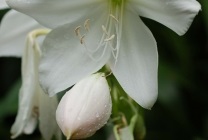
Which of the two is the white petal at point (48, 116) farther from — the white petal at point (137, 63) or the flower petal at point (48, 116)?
the white petal at point (137, 63)

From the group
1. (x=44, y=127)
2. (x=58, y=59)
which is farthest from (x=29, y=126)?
(x=58, y=59)

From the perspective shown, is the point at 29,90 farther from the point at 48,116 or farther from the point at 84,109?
the point at 84,109

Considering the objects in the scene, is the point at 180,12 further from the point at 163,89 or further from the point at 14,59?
the point at 14,59

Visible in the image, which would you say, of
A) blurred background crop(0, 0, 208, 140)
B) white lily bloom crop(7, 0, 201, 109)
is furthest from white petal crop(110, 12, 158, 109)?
blurred background crop(0, 0, 208, 140)

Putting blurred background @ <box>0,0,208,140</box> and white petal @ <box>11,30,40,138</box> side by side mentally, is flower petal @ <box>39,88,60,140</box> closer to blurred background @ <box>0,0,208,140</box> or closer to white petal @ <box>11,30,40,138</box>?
white petal @ <box>11,30,40,138</box>

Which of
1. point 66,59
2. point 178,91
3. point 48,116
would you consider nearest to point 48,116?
point 48,116

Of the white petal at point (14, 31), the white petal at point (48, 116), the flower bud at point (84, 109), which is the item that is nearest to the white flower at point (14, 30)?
the white petal at point (14, 31)
